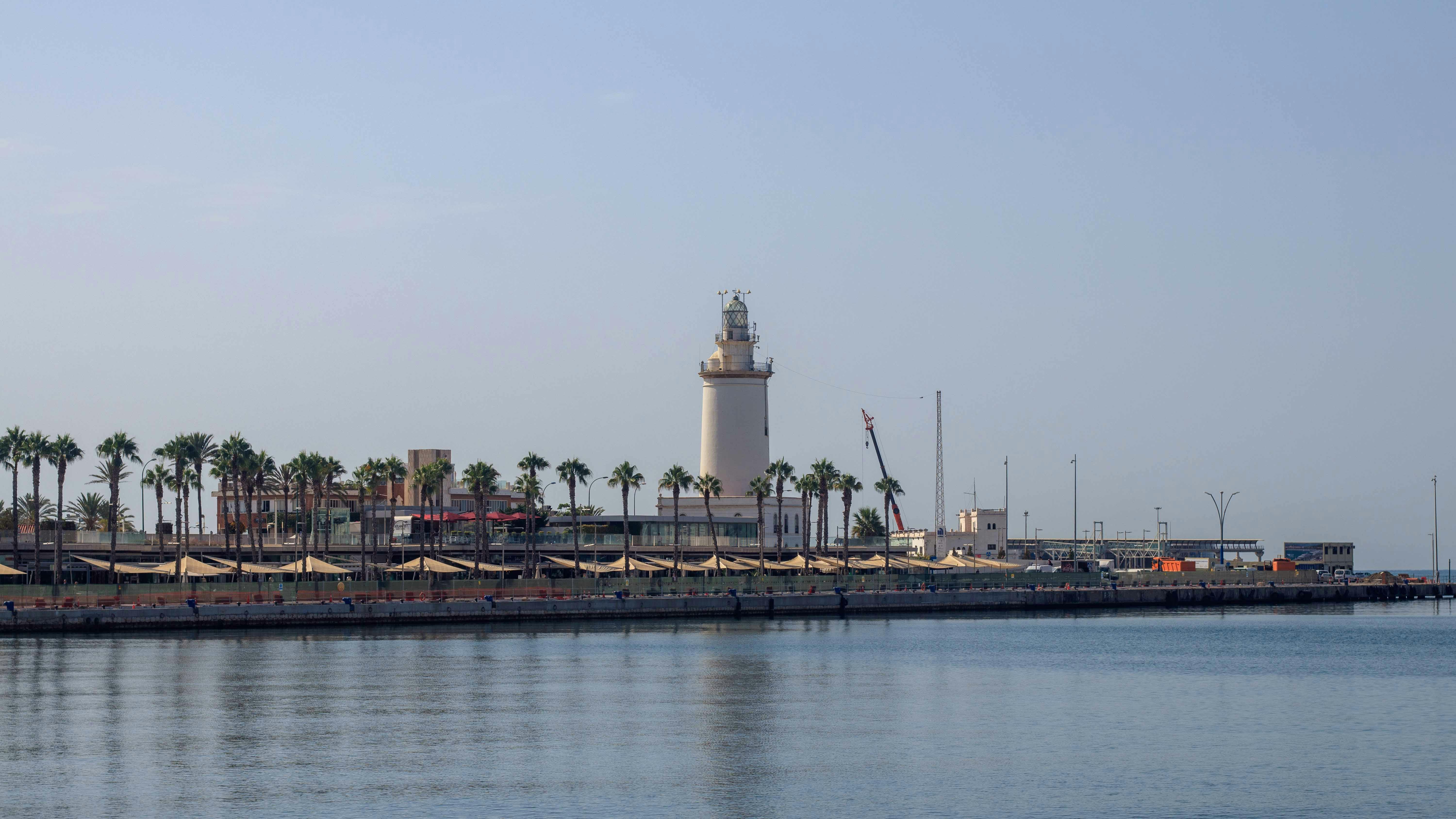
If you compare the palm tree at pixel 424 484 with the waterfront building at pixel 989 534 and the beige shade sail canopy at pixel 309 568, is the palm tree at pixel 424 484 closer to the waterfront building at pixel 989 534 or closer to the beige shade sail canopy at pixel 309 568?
the beige shade sail canopy at pixel 309 568

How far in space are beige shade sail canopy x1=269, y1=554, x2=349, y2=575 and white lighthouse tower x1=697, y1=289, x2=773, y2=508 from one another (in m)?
35.6

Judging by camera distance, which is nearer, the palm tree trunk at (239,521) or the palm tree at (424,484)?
the palm tree trunk at (239,521)

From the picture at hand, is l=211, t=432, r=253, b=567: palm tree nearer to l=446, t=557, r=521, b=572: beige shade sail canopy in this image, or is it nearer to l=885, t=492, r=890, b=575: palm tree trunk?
l=446, t=557, r=521, b=572: beige shade sail canopy

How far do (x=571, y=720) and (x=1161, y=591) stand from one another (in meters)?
92.9

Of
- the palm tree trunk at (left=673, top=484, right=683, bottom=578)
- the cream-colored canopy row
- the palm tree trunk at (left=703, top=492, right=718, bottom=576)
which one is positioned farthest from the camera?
the palm tree trunk at (left=703, top=492, right=718, bottom=576)

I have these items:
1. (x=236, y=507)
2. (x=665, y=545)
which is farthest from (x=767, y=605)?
(x=236, y=507)

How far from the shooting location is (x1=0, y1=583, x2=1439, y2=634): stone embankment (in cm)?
9012

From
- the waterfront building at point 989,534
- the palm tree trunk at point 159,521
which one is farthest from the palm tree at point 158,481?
the waterfront building at point 989,534

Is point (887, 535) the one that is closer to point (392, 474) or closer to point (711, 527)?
point (711, 527)

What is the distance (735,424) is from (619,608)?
104 feet

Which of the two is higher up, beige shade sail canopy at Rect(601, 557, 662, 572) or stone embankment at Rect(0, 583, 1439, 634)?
beige shade sail canopy at Rect(601, 557, 662, 572)

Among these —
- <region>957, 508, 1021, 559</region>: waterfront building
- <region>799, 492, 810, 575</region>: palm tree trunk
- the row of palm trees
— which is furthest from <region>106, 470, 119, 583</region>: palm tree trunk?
<region>957, 508, 1021, 559</region>: waterfront building

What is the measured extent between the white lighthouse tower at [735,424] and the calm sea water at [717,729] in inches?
1856

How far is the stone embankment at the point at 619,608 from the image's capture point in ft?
296
